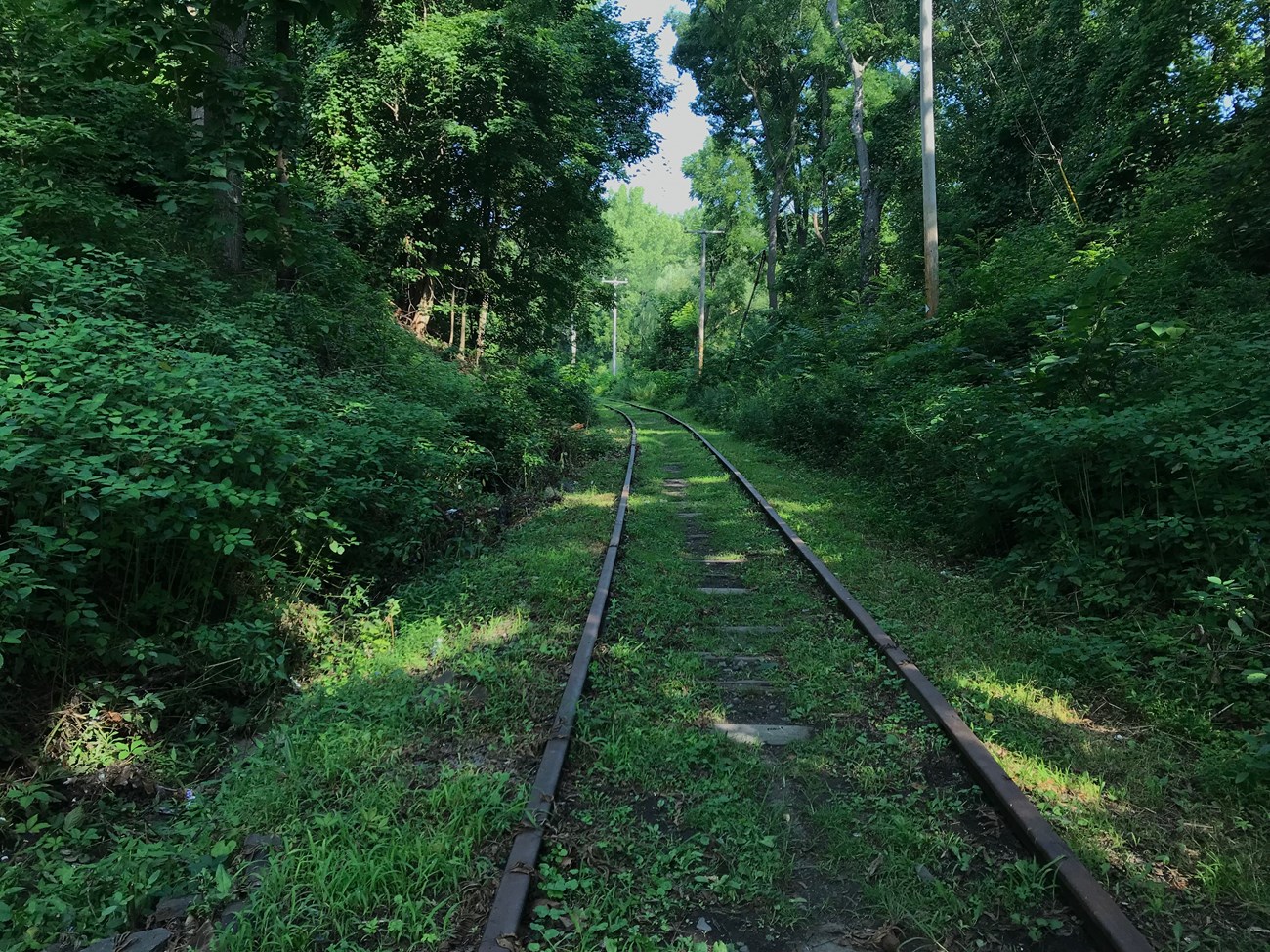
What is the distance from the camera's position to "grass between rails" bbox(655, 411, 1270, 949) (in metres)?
2.42

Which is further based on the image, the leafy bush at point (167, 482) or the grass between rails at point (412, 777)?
the leafy bush at point (167, 482)

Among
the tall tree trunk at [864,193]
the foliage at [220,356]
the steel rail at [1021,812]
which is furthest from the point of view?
the tall tree trunk at [864,193]

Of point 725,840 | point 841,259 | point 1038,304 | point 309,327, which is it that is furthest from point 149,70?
point 841,259

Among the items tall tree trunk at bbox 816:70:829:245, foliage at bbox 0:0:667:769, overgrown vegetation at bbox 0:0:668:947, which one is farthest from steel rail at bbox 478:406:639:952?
tall tree trunk at bbox 816:70:829:245

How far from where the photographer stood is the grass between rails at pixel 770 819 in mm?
2393

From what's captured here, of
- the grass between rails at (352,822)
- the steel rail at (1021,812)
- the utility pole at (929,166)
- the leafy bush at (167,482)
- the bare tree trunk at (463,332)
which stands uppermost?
the utility pole at (929,166)

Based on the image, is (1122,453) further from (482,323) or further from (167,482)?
(482,323)

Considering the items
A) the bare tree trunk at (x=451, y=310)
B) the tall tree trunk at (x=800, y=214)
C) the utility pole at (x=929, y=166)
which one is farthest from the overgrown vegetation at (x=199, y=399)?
the tall tree trunk at (x=800, y=214)

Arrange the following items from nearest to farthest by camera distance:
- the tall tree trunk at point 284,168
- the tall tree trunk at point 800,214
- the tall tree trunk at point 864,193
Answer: the tall tree trunk at point 284,168 < the tall tree trunk at point 864,193 < the tall tree trunk at point 800,214

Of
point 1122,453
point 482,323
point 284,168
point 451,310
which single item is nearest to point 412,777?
point 1122,453

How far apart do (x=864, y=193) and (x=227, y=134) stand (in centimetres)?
2118

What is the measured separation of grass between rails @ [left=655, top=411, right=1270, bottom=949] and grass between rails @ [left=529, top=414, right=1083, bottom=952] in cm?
34

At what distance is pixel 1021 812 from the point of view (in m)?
2.71

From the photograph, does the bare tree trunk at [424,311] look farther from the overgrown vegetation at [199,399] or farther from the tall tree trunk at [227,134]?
the tall tree trunk at [227,134]
